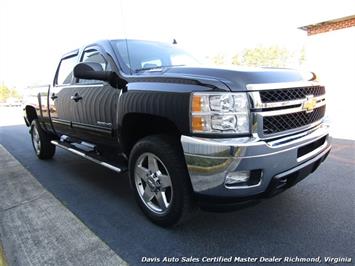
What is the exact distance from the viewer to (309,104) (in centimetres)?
260

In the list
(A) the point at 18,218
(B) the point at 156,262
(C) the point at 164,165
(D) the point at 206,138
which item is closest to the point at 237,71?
(D) the point at 206,138

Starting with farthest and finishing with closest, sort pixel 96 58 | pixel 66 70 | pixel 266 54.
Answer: pixel 266 54 < pixel 66 70 < pixel 96 58

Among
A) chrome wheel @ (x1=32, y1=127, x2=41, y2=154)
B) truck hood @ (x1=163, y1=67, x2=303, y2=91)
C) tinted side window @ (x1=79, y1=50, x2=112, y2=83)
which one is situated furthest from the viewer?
chrome wheel @ (x1=32, y1=127, x2=41, y2=154)

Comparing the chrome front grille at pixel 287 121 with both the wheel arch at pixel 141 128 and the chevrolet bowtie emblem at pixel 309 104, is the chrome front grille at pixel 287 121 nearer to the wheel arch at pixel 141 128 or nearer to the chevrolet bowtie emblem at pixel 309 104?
the chevrolet bowtie emblem at pixel 309 104

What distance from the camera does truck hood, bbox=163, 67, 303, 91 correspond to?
221 cm

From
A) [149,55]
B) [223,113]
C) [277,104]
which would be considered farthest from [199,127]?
[149,55]

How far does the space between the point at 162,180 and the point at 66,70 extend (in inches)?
112

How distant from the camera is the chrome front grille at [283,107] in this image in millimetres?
2193

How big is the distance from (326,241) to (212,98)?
1.58 metres

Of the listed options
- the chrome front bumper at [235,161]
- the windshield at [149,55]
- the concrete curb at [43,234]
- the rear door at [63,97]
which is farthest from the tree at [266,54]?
the chrome front bumper at [235,161]

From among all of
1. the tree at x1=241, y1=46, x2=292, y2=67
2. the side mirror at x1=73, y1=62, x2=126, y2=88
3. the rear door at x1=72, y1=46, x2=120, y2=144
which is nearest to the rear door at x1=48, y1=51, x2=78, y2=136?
the rear door at x1=72, y1=46, x2=120, y2=144

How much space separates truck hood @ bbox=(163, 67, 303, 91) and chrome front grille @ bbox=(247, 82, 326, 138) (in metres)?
0.05

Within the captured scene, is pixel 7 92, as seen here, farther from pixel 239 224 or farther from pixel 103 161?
pixel 239 224

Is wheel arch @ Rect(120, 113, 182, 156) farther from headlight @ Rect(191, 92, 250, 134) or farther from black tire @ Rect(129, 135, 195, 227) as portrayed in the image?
headlight @ Rect(191, 92, 250, 134)
